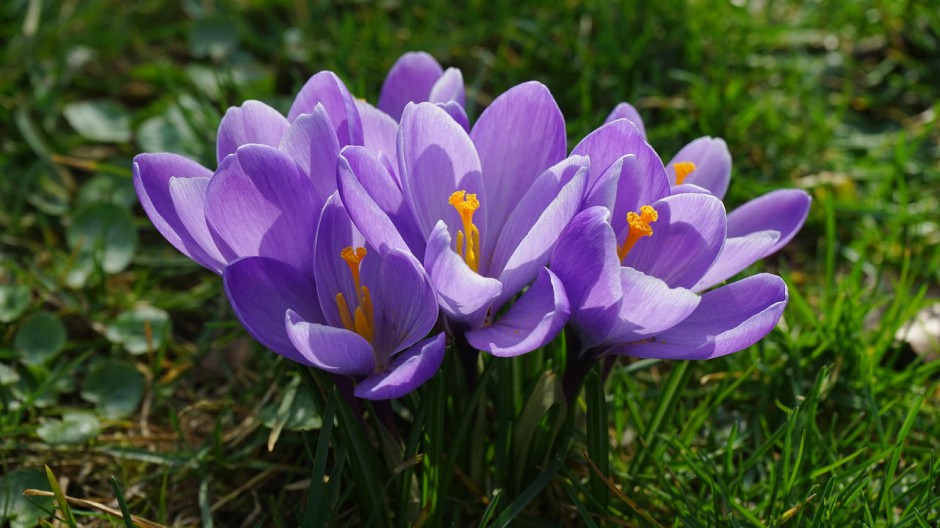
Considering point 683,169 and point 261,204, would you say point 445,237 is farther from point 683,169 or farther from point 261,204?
point 683,169

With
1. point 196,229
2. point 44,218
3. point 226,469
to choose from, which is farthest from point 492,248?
point 44,218

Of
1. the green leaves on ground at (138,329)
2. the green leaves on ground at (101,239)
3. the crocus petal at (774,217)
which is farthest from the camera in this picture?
the green leaves on ground at (101,239)

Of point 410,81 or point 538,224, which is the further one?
point 410,81

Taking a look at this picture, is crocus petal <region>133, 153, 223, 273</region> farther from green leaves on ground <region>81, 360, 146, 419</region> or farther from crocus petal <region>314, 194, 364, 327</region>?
green leaves on ground <region>81, 360, 146, 419</region>

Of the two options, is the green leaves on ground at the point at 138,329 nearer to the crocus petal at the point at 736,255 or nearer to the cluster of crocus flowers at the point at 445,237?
the cluster of crocus flowers at the point at 445,237

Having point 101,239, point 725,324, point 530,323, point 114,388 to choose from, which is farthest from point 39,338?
point 725,324

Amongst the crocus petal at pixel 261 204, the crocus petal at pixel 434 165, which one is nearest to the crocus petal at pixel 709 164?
the crocus petal at pixel 434 165

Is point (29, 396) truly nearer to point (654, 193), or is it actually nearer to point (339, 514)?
point (339, 514)
